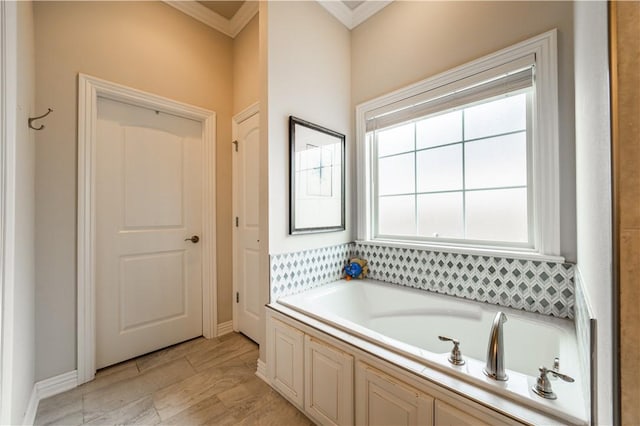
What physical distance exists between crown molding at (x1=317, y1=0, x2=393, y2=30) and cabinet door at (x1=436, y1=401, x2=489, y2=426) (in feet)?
8.88

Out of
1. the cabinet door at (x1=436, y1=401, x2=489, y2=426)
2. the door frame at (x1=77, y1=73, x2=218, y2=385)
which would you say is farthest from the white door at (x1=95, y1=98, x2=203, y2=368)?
the cabinet door at (x1=436, y1=401, x2=489, y2=426)

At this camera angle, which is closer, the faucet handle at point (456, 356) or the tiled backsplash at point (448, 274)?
the faucet handle at point (456, 356)

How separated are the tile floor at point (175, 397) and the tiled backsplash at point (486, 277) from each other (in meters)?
1.18

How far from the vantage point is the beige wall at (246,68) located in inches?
90.4

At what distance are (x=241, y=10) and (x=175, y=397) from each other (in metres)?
3.16

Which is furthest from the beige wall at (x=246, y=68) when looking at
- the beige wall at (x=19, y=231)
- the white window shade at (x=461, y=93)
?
the beige wall at (x=19, y=231)

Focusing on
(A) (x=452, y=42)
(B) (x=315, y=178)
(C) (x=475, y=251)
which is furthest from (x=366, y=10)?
(C) (x=475, y=251)

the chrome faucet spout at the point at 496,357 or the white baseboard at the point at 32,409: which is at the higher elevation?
the chrome faucet spout at the point at 496,357

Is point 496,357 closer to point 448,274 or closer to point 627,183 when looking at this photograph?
point 627,183

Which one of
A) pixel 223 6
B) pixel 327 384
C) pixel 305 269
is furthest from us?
pixel 223 6

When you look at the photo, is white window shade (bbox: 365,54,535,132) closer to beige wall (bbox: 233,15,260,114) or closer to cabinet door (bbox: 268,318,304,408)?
beige wall (bbox: 233,15,260,114)

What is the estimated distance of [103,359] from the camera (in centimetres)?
186

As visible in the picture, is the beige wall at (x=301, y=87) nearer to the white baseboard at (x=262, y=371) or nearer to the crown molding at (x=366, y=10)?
the crown molding at (x=366, y=10)

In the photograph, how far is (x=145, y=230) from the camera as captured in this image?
2.09m
